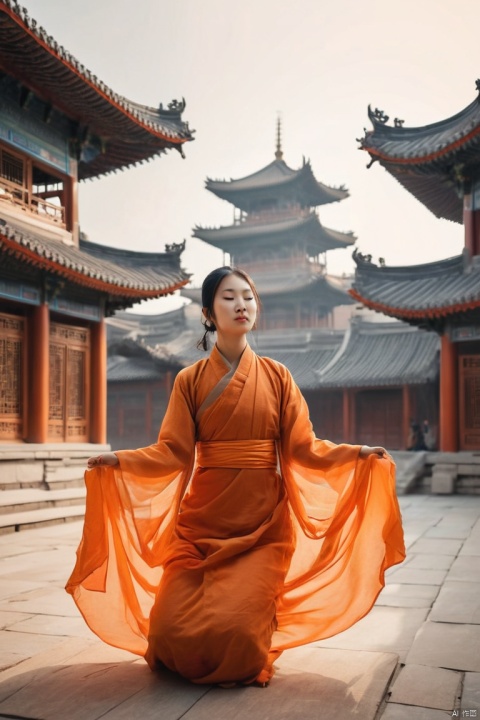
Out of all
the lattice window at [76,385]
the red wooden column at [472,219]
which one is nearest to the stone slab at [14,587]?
the lattice window at [76,385]

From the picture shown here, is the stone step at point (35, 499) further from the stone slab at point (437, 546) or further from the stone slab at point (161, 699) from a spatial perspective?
the stone slab at point (161, 699)

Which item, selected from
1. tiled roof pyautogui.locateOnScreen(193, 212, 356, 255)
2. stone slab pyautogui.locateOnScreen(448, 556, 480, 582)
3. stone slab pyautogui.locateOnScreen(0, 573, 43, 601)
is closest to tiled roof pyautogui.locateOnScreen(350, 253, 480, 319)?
stone slab pyautogui.locateOnScreen(448, 556, 480, 582)

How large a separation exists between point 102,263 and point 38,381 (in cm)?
306

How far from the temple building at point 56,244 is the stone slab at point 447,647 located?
25.8ft

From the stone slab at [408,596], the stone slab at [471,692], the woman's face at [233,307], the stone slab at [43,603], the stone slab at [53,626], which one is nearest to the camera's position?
the stone slab at [471,692]

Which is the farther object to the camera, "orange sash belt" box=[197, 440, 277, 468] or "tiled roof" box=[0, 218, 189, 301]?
"tiled roof" box=[0, 218, 189, 301]

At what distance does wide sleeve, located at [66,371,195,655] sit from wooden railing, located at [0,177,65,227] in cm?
918

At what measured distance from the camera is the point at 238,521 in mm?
3574

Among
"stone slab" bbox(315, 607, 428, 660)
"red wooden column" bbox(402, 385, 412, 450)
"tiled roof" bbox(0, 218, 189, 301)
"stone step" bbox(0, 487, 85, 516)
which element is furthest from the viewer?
"red wooden column" bbox(402, 385, 412, 450)

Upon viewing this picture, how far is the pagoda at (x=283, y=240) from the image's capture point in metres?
35.4

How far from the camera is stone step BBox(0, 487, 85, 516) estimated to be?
32.4 feet

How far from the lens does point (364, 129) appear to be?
55.0 ft

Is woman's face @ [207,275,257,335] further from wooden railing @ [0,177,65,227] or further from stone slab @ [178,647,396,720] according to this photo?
wooden railing @ [0,177,65,227]

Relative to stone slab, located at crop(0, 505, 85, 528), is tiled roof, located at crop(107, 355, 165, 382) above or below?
above
